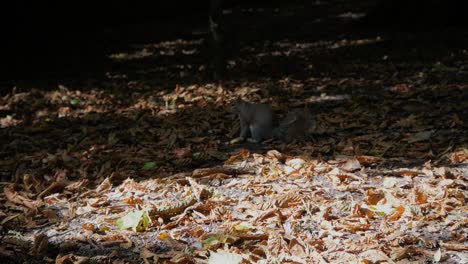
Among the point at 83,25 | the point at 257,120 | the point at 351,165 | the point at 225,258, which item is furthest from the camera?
the point at 83,25

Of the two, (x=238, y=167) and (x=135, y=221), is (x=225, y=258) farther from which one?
(x=238, y=167)

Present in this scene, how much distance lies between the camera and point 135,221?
Answer: 3.13m

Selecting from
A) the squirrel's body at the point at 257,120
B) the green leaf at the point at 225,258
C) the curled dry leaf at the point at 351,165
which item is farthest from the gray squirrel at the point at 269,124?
the green leaf at the point at 225,258

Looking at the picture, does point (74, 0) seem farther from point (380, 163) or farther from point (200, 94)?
Result: point (380, 163)

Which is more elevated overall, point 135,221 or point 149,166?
point 135,221

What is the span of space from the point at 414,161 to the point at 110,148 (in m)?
2.46

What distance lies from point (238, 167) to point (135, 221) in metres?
1.17

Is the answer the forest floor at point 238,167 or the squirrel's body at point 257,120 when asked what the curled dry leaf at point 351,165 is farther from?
the squirrel's body at point 257,120

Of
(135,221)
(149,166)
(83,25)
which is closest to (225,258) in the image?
(135,221)

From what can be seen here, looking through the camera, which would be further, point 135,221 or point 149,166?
point 149,166

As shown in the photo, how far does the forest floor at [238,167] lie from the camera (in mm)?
2893

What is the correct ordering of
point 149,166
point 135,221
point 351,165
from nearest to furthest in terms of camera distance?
1. point 135,221
2. point 351,165
3. point 149,166

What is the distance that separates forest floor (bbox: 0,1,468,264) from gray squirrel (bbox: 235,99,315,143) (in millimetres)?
97

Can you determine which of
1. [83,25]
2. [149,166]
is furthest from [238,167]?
[83,25]
